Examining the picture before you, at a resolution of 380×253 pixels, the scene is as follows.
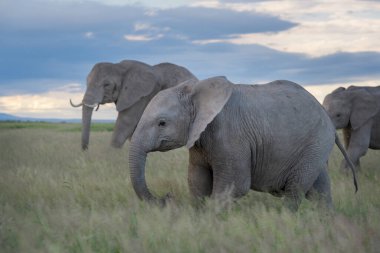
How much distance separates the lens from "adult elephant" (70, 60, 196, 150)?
50.8ft

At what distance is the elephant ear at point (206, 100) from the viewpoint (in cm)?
658

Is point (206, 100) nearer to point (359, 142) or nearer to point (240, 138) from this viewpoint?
point (240, 138)

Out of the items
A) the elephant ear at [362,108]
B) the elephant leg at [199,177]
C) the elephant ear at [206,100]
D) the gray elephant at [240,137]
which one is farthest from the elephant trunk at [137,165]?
the elephant ear at [362,108]

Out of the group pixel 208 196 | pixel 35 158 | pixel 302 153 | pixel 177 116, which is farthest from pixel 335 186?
pixel 35 158

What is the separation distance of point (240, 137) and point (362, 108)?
6.74 metres

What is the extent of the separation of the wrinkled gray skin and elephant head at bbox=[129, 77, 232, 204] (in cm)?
667

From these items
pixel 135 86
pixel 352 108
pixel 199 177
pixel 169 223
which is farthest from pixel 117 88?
pixel 169 223

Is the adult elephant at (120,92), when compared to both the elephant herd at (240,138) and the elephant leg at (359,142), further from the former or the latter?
the elephant herd at (240,138)

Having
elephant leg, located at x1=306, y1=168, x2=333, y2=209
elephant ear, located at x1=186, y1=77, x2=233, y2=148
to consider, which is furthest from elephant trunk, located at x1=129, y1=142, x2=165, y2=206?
elephant leg, located at x1=306, y1=168, x2=333, y2=209

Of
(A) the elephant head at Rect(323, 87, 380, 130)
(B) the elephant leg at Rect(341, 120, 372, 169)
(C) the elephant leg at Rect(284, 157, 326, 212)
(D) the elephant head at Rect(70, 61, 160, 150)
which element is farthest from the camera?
(D) the elephant head at Rect(70, 61, 160, 150)

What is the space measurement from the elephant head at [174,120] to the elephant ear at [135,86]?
349 inches

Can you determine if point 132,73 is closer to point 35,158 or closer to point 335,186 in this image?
point 35,158

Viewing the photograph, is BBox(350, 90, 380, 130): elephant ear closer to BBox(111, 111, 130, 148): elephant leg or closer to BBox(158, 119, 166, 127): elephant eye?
BBox(111, 111, 130, 148): elephant leg

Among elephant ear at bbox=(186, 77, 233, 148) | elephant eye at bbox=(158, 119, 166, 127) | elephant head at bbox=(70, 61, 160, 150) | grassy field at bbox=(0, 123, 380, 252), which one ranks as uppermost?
elephant head at bbox=(70, 61, 160, 150)
